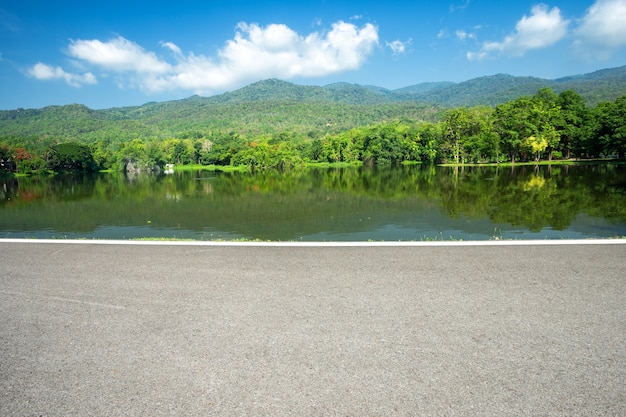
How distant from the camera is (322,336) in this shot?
3584 millimetres

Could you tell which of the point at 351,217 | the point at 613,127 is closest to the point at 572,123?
the point at 613,127

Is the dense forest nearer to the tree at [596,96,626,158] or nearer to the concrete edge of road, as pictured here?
the tree at [596,96,626,158]

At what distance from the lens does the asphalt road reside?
274cm

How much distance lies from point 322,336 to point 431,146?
261 feet

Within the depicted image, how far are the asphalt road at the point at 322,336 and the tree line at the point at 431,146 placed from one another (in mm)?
58303

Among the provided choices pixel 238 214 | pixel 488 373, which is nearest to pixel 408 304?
pixel 488 373

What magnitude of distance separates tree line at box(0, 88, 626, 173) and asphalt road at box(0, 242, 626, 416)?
58.3m

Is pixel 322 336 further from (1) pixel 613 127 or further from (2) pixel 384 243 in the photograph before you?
(1) pixel 613 127

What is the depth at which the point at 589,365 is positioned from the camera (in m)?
3.00

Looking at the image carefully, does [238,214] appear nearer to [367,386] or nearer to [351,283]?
Result: [351,283]

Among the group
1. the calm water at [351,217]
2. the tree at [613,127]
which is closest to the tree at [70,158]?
the calm water at [351,217]

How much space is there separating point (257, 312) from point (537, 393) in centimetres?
260

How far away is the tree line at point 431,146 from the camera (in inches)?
2233

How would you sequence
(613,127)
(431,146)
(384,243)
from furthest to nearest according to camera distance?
(431,146) < (613,127) < (384,243)
